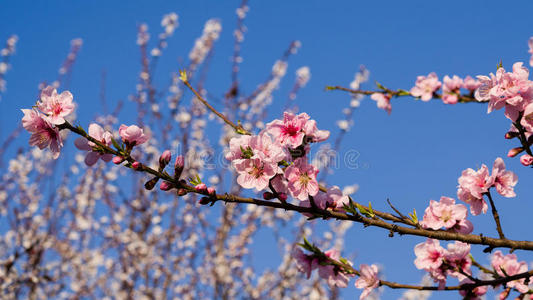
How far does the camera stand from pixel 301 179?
1965 millimetres

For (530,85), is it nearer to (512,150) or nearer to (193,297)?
(512,150)

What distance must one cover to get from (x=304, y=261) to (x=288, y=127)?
2.59 ft

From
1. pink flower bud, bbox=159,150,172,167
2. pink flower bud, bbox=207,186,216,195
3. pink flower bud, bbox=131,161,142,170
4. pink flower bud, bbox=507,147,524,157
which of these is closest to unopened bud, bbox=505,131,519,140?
pink flower bud, bbox=507,147,524,157

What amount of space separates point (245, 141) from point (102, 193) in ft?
28.8

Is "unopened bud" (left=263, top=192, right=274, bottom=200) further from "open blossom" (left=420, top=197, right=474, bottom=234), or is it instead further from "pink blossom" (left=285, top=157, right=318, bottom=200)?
"open blossom" (left=420, top=197, right=474, bottom=234)

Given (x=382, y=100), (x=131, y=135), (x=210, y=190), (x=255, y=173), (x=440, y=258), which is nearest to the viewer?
(x=210, y=190)

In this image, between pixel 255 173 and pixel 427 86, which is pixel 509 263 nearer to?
pixel 255 173

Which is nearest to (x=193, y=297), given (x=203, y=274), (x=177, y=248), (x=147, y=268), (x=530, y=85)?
(x=203, y=274)

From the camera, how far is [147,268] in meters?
7.76

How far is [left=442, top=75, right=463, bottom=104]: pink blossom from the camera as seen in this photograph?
388 cm

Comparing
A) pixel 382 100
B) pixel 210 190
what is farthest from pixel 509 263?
pixel 210 190

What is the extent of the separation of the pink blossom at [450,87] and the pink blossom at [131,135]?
2.72 m

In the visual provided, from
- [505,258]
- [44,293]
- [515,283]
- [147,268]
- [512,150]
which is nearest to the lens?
[512,150]

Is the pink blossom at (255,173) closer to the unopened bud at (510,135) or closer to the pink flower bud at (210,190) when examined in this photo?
the pink flower bud at (210,190)
